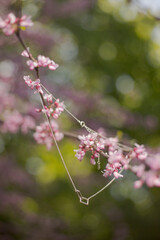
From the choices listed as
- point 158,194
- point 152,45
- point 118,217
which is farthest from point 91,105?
point 152,45

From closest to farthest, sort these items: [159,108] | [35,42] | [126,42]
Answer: [35,42], [159,108], [126,42]

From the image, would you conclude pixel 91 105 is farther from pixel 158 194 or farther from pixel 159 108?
pixel 158 194

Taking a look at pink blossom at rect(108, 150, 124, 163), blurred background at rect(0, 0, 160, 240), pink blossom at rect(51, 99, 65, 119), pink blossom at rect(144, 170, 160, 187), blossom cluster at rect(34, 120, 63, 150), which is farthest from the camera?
blurred background at rect(0, 0, 160, 240)

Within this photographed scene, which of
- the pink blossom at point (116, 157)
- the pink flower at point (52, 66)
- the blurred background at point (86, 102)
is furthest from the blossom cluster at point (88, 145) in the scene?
the blurred background at point (86, 102)

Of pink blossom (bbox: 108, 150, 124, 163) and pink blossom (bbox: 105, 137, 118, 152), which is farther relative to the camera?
pink blossom (bbox: 105, 137, 118, 152)

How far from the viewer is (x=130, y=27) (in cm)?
707

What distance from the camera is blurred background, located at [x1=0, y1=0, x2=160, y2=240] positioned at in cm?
433

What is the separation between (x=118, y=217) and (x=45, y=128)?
4.58 m

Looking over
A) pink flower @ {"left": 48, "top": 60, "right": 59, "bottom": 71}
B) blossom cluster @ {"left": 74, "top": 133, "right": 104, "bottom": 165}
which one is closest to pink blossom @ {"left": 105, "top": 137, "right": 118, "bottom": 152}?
blossom cluster @ {"left": 74, "top": 133, "right": 104, "bottom": 165}

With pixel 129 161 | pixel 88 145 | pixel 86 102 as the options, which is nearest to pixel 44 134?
pixel 88 145

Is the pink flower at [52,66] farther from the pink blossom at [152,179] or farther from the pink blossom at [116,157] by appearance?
the pink blossom at [152,179]

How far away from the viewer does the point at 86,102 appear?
4637 mm

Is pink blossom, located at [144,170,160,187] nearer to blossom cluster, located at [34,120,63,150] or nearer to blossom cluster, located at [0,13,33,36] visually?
blossom cluster, located at [0,13,33,36]

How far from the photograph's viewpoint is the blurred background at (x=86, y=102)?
4.33 metres
